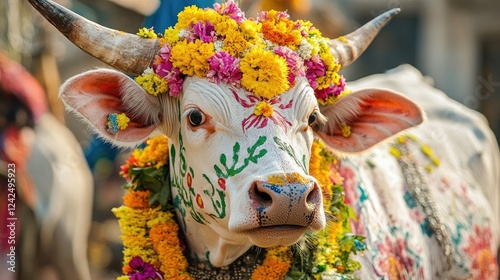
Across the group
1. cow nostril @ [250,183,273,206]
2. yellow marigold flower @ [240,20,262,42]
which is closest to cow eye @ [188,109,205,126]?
yellow marigold flower @ [240,20,262,42]

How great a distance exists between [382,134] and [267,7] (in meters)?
5.22

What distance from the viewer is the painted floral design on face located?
13.8ft

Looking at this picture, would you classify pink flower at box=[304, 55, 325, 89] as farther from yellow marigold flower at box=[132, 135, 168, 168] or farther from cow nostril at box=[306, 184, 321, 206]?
yellow marigold flower at box=[132, 135, 168, 168]

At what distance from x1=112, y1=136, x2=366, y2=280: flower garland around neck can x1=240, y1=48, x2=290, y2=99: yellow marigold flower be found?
58cm

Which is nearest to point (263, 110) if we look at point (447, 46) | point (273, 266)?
point (273, 266)

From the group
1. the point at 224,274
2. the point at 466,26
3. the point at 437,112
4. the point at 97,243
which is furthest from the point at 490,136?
the point at 466,26

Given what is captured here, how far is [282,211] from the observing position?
394 centimetres

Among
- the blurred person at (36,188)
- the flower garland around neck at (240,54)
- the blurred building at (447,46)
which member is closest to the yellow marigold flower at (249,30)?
the flower garland around neck at (240,54)

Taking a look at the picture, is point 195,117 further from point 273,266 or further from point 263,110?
point 273,266

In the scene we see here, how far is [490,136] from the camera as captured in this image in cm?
720

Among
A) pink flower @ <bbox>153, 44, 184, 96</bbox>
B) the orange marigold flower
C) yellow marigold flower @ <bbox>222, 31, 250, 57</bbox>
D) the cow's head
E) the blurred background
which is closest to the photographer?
the cow's head

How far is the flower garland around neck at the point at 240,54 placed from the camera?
427 cm

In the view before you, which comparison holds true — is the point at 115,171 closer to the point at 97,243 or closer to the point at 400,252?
the point at 97,243

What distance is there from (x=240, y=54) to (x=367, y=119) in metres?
0.91
